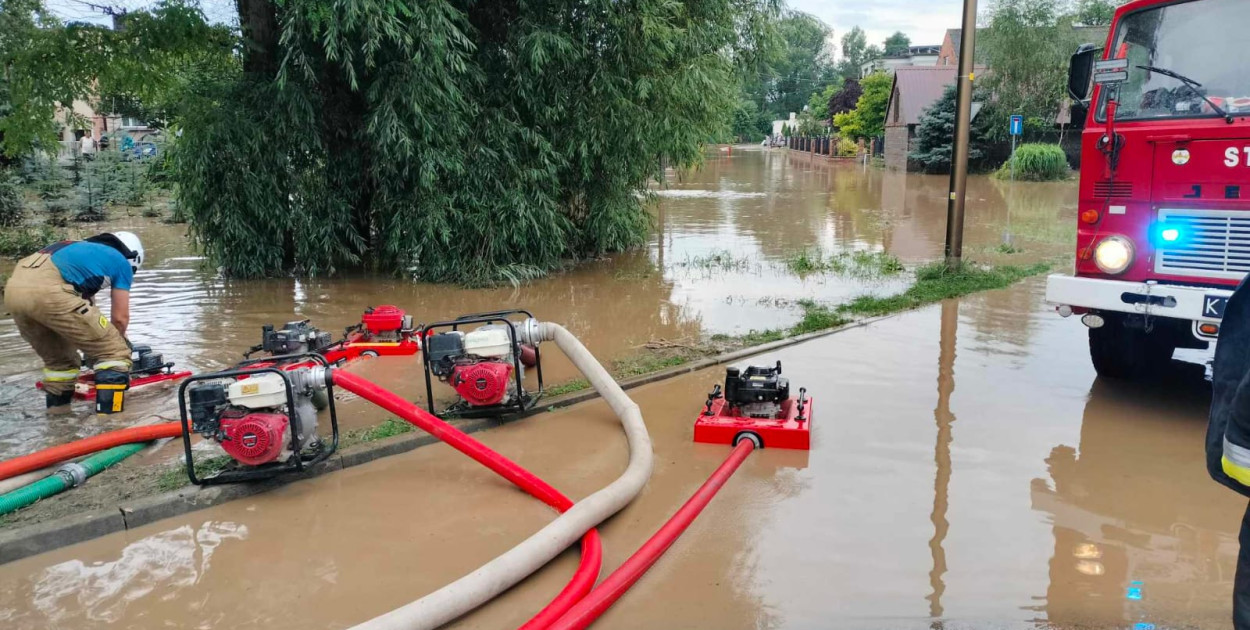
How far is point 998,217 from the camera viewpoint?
70.5 feet

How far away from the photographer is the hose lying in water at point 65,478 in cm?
449

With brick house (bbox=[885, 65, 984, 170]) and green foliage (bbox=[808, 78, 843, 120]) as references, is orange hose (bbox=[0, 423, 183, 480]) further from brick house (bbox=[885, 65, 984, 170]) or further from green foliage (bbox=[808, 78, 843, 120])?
green foliage (bbox=[808, 78, 843, 120])

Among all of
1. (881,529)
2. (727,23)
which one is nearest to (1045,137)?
(727,23)

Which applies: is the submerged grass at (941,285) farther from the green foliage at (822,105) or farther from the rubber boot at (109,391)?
the green foliage at (822,105)

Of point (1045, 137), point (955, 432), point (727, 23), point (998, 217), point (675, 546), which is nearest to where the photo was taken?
point (675, 546)

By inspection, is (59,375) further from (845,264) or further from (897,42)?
(897,42)

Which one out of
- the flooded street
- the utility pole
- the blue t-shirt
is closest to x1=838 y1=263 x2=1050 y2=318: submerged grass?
the utility pole

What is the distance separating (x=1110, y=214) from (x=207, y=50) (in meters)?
11.2

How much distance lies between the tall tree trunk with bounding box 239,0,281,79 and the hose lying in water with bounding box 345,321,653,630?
8.57 m

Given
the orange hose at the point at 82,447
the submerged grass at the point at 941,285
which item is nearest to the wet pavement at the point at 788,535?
the orange hose at the point at 82,447

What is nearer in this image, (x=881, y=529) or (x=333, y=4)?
(x=881, y=529)

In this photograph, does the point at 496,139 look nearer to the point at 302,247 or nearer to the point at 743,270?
the point at 302,247

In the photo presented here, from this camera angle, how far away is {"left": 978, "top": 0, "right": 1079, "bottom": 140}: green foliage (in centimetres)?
4041

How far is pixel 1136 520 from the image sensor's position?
4637mm
